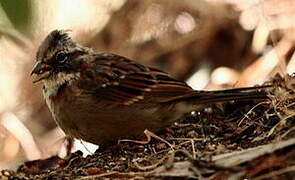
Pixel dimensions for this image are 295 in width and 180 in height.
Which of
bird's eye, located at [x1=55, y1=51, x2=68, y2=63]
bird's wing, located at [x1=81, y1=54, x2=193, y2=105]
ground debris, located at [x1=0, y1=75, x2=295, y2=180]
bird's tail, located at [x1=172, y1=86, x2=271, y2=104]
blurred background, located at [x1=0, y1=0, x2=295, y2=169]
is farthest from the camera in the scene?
blurred background, located at [x1=0, y1=0, x2=295, y2=169]

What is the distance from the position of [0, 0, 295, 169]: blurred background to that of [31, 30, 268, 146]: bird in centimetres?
180

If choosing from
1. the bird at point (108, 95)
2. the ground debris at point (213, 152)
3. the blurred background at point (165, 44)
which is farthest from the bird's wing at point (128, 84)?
the blurred background at point (165, 44)

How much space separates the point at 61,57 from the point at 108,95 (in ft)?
1.46

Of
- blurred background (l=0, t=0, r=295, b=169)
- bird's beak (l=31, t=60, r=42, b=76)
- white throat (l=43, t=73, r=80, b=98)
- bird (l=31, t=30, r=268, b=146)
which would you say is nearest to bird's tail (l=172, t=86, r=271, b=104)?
bird (l=31, t=30, r=268, b=146)

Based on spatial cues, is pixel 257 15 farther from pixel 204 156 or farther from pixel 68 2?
pixel 204 156

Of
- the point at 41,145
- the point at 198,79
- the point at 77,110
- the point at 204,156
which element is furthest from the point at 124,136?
the point at 198,79

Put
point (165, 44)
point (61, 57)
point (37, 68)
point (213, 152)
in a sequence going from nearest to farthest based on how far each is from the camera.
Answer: point (213, 152) → point (37, 68) → point (61, 57) → point (165, 44)

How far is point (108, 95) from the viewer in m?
3.92

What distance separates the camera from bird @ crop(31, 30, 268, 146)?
383 cm

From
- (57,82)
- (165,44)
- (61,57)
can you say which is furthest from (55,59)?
(165,44)

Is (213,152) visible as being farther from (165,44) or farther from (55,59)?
(165,44)

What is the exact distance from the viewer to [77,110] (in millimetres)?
3844

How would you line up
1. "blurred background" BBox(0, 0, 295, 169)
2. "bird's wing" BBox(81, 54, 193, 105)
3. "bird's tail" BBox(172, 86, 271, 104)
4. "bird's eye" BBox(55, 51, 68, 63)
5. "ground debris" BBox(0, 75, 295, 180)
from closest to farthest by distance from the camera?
"ground debris" BBox(0, 75, 295, 180) → "bird's tail" BBox(172, 86, 271, 104) → "bird's wing" BBox(81, 54, 193, 105) → "bird's eye" BBox(55, 51, 68, 63) → "blurred background" BBox(0, 0, 295, 169)

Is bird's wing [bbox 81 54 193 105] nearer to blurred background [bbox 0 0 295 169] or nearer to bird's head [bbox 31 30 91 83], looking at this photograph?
bird's head [bbox 31 30 91 83]
